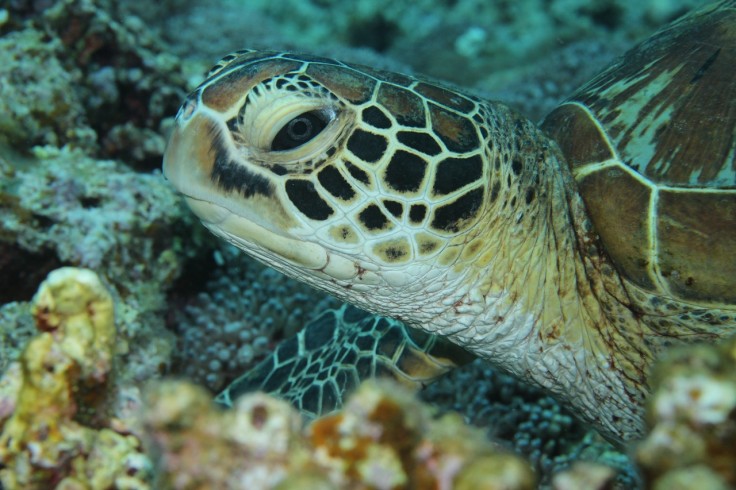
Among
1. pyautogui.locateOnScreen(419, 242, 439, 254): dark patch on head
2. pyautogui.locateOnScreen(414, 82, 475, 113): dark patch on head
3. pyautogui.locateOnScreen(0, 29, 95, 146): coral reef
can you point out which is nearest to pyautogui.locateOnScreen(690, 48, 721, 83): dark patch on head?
pyautogui.locateOnScreen(414, 82, 475, 113): dark patch on head

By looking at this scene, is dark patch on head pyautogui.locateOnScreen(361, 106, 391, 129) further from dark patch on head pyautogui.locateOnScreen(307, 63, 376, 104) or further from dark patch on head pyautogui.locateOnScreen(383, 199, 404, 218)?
dark patch on head pyautogui.locateOnScreen(383, 199, 404, 218)

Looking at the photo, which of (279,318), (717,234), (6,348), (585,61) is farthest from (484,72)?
(6,348)

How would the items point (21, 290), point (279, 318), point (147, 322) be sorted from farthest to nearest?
point (279, 318)
point (147, 322)
point (21, 290)

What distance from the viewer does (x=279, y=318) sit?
242cm

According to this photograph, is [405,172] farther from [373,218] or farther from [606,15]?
[606,15]

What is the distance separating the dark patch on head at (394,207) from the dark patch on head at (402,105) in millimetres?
213

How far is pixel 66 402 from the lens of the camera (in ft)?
3.12

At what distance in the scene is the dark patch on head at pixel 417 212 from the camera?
134cm

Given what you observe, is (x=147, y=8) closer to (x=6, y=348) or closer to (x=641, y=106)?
(x=6, y=348)

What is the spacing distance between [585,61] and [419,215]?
11.0 ft

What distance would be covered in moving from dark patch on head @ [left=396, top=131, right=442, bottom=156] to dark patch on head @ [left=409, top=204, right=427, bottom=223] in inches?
5.6

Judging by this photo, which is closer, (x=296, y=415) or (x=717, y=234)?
(x=296, y=415)

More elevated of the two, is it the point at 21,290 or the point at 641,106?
the point at 641,106

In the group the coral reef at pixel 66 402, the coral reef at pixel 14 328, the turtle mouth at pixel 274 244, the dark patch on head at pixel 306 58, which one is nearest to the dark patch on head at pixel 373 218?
the turtle mouth at pixel 274 244
